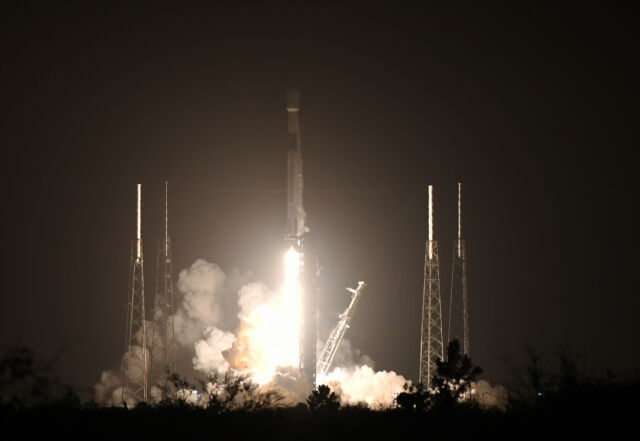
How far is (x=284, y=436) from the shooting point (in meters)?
18.7

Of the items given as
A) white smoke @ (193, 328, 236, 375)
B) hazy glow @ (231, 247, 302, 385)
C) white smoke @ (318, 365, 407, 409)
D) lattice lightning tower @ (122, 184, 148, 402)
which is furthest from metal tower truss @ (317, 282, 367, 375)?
lattice lightning tower @ (122, 184, 148, 402)

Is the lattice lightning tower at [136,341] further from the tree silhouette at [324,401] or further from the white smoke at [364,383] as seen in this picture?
the tree silhouette at [324,401]

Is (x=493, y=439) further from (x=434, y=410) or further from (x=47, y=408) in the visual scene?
(x=47, y=408)

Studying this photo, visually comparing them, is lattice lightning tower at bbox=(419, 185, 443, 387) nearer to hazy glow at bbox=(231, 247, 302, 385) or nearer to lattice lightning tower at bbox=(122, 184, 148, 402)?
hazy glow at bbox=(231, 247, 302, 385)

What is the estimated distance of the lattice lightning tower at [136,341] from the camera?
133ft

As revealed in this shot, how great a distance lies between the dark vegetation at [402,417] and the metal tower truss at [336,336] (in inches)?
995

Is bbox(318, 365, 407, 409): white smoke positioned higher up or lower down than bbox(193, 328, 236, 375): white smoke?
lower down

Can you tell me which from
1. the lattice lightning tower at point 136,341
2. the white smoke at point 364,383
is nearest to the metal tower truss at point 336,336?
the white smoke at point 364,383

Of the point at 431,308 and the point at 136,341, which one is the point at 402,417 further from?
the point at 136,341

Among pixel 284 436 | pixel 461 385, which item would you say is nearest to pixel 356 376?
pixel 461 385

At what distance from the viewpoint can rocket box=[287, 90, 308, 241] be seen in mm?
45750

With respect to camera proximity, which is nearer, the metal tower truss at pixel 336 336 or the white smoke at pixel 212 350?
the metal tower truss at pixel 336 336

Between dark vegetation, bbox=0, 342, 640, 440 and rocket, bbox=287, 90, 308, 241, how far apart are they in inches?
920

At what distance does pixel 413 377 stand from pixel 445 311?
8.34 meters
